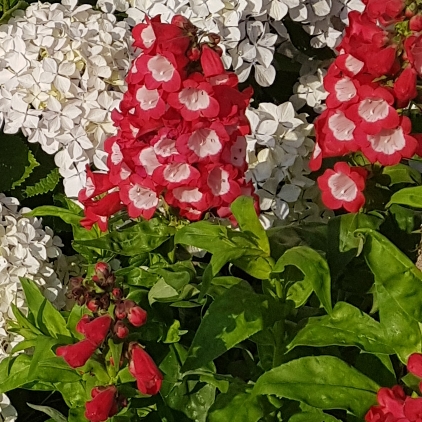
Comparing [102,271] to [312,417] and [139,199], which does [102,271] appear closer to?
[139,199]

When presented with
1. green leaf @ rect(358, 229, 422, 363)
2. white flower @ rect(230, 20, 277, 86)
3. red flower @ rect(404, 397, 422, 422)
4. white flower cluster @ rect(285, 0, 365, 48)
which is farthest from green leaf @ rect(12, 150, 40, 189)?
red flower @ rect(404, 397, 422, 422)

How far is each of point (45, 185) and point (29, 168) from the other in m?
0.04

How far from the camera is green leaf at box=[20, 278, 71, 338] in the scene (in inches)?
42.2

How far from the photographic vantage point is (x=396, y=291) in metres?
0.84

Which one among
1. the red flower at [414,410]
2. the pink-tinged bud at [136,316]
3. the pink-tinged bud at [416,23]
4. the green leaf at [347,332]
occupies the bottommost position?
the green leaf at [347,332]

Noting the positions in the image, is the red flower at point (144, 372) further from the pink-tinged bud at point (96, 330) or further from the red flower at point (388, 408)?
the red flower at point (388, 408)

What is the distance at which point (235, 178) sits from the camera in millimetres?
961

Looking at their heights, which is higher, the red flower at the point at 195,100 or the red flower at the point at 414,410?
the red flower at the point at 195,100

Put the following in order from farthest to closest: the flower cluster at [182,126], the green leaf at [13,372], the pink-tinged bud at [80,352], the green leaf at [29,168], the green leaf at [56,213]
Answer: the green leaf at [29,168]
the green leaf at [56,213]
the green leaf at [13,372]
the flower cluster at [182,126]
the pink-tinged bud at [80,352]

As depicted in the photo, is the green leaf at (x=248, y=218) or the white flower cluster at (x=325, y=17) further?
the white flower cluster at (x=325, y=17)

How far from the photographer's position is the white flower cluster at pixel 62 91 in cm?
123

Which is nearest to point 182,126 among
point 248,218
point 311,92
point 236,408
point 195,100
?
point 195,100

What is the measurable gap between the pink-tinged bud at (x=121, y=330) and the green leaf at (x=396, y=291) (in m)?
0.28

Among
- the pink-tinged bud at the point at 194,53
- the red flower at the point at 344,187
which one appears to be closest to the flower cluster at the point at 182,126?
the pink-tinged bud at the point at 194,53
